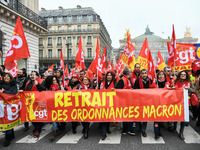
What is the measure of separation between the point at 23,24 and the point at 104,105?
45.9 ft

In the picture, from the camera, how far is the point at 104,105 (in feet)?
16.5

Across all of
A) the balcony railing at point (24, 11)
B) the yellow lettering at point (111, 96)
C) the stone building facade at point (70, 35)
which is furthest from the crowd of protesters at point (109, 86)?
the stone building facade at point (70, 35)

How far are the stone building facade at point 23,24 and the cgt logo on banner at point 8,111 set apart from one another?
964 centimetres

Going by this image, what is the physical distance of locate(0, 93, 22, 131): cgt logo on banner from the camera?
4602 millimetres

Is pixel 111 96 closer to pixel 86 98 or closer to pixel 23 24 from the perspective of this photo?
pixel 86 98

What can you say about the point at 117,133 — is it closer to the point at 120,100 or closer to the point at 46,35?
the point at 120,100

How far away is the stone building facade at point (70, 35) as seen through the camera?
177 ft

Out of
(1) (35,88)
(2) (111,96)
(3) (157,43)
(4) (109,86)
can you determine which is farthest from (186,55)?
(3) (157,43)

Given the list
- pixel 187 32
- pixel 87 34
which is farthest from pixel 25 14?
pixel 187 32

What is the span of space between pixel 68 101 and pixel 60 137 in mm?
969

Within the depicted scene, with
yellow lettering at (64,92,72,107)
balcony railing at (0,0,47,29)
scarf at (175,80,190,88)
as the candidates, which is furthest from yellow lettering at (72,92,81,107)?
balcony railing at (0,0,47,29)

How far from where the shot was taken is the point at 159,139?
4.78 meters

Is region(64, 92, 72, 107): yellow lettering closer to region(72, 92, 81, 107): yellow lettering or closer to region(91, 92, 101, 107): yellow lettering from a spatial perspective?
region(72, 92, 81, 107): yellow lettering

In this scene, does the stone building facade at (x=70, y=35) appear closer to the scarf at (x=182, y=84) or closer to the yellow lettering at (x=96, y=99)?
the scarf at (x=182, y=84)
